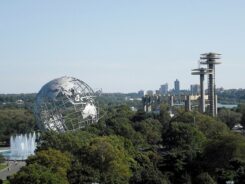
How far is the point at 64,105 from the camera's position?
57844mm

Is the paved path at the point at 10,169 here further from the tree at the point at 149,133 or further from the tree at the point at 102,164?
the tree at the point at 149,133

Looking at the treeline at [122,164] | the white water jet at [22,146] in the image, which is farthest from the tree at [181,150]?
the white water jet at [22,146]

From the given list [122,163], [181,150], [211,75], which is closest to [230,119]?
[211,75]

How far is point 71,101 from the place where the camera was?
5772 centimetres

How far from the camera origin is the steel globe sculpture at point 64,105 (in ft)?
190

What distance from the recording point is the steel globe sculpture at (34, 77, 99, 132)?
190ft

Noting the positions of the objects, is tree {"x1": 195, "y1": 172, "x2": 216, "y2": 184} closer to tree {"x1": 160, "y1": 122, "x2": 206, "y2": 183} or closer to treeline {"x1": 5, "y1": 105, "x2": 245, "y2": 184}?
treeline {"x1": 5, "y1": 105, "x2": 245, "y2": 184}

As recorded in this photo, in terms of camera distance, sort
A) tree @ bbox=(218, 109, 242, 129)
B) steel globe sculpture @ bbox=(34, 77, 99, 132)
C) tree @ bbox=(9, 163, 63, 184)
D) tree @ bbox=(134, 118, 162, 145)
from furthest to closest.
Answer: tree @ bbox=(218, 109, 242, 129), tree @ bbox=(134, 118, 162, 145), steel globe sculpture @ bbox=(34, 77, 99, 132), tree @ bbox=(9, 163, 63, 184)

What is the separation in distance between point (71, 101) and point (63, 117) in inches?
73.4

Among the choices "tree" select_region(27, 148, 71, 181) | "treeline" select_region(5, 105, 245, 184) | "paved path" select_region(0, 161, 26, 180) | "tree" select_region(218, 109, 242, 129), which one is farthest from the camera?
"tree" select_region(218, 109, 242, 129)

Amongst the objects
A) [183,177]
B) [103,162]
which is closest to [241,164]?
[183,177]

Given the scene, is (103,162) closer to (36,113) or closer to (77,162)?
(77,162)

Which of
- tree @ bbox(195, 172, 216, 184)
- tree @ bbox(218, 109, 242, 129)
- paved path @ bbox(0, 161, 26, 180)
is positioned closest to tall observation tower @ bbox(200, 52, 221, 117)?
tree @ bbox(218, 109, 242, 129)

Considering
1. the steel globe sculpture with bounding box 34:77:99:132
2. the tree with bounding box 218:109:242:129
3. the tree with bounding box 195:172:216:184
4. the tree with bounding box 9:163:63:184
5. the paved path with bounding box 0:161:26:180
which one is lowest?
the paved path with bounding box 0:161:26:180
